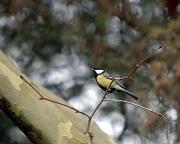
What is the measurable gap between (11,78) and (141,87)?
8.29 feet

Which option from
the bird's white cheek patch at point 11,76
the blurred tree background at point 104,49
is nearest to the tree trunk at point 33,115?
the bird's white cheek patch at point 11,76

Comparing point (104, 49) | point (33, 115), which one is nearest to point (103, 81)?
point (33, 115)

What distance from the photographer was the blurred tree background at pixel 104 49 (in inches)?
155

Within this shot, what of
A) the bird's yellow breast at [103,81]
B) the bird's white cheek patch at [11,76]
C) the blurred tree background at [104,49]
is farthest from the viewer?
the blurred tree background at [104,49]

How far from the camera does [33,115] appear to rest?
5.81ft

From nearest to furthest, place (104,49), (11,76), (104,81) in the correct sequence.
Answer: (104,81), (11,76), (104,49)

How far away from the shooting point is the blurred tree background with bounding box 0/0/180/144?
3949 millimetres

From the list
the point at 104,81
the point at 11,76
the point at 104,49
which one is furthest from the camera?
the point at 104,49

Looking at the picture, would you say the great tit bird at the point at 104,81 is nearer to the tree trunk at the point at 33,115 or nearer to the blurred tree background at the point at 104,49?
the tree trunk at the point at 33,115

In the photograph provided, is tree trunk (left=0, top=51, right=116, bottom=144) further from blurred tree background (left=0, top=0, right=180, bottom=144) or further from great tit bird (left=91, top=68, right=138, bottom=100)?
blurred tree background (left=0, top=0, right=180, bottom=144)

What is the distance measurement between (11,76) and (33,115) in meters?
0.14

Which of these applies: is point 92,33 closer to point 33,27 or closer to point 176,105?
point 33,27

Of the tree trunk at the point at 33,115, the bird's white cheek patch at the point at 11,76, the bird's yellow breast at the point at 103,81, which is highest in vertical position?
the bird's yellow breast at the point at 103,81

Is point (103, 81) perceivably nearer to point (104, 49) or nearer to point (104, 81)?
point (104, 81)
